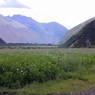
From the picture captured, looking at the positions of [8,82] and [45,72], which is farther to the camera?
[45,72]

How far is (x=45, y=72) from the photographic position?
31047mm

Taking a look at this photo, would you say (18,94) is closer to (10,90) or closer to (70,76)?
(10,90)

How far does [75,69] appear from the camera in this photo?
37.1m

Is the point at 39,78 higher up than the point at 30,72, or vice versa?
the point at 30,72

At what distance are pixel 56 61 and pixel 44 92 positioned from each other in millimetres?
11445

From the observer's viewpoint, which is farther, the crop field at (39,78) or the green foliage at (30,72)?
the green foliage at (30,72)

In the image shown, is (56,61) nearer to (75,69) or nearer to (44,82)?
(75,69)

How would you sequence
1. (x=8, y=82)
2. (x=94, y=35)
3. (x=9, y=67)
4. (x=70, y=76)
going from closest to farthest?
(x=8, y=82) → (x=9, y=67) → (x=70, y=76) → (x=94, y=35)

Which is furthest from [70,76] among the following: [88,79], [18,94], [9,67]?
[18,94]

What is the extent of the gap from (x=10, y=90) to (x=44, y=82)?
156 inches

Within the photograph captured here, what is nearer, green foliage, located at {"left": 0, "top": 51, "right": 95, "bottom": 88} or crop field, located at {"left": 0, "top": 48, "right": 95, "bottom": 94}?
crop field, located at {"left": 0, "top": 48, "right": 95, "bottom": 94}

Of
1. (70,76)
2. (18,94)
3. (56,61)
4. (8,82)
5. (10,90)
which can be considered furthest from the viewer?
(56,61)

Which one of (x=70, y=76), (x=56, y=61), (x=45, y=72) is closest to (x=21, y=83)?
(x=45, y=72)

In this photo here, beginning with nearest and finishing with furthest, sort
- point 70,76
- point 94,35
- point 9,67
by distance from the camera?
point 9,67, point 70,76, point 94,35
